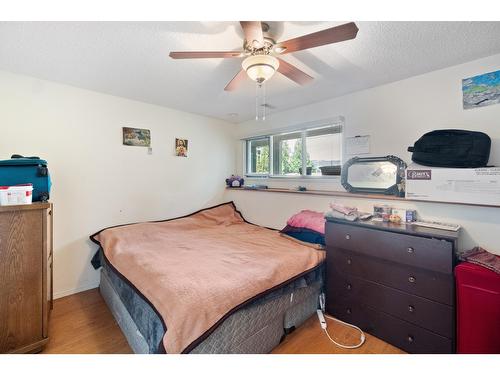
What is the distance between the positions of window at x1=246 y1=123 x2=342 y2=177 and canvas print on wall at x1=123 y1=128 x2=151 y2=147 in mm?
1593

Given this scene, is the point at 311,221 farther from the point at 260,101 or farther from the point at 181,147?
the point at 181,147

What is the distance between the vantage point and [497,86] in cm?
167

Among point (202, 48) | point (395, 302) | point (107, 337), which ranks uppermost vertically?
point (202, 48)

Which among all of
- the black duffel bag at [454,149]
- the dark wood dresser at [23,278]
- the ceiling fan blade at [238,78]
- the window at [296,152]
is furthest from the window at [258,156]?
the dark wood dresser at [23,278]

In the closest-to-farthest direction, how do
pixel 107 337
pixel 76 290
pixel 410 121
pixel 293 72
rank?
pixel 293 72
pixel 107 337
pixel 410 121
pixel 76 290

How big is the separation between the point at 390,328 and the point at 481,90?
195cm

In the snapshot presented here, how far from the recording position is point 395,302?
1605 mm

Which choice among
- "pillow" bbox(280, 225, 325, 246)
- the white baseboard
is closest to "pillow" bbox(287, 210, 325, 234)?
"pillow" bbox(280, 225, 325, 246)

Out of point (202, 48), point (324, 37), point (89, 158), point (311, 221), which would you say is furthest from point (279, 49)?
point (89, 158)

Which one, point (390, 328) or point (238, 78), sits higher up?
point (238, 78)

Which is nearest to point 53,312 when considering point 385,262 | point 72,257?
point 72,257

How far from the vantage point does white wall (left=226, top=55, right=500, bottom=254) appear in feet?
5.49

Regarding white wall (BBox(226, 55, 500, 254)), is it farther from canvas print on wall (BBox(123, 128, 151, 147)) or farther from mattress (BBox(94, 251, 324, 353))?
canvas print on wall (BBox(123, 128, 151, 147))

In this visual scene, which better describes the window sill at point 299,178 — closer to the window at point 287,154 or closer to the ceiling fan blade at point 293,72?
the window at point 287,154
